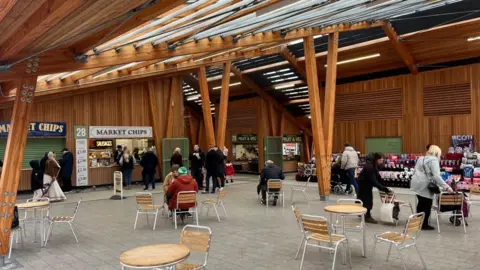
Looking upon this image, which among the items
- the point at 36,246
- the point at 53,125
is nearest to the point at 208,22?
the point at 36,246

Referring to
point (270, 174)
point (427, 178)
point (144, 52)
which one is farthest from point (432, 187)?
point (144, 52)

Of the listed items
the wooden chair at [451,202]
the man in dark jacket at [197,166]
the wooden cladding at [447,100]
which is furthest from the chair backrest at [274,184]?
the wooden cladding at [447,100]

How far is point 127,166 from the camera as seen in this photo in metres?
14.4

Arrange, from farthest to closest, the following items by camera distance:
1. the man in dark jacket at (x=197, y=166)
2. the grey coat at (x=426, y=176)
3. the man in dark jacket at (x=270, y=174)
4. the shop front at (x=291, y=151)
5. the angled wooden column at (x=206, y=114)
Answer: the shop front at (x=291, y=151)
the angled wooden column at (x=206, y=114)
the man in dark jacket at (x=197, y=166)
the man in dark jacket at (x=270, y=174)
the grey coat at (x=426, y=176)

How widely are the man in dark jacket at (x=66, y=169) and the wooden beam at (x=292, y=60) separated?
906 cm

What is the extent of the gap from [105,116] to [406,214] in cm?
1137

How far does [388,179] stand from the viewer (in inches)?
545

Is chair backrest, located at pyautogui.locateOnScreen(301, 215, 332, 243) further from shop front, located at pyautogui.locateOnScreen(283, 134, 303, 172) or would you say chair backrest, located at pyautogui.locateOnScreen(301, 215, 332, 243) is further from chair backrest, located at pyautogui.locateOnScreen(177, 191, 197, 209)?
shop front, located at pyautogui.locateOnScreen(283, 134, 303, 172)

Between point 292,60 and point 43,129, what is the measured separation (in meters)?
10.3

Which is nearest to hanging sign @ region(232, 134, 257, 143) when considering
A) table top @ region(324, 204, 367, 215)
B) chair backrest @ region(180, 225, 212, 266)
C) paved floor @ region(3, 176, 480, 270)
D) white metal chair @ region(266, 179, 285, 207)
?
white metal chair @ region(266, 179, 285, 207)

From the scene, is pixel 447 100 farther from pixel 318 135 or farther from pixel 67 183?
pixel 67 183

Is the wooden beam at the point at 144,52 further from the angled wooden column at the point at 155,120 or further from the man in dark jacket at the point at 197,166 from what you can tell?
the angled wooden column at the point at 155,120

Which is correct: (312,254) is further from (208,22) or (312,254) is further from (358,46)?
(358,46)

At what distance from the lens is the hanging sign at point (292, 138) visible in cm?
2152
